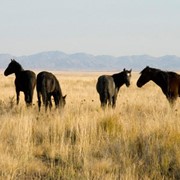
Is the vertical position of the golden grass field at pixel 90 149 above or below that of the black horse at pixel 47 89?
below

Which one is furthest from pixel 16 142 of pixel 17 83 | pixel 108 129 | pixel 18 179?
pixel 17 83

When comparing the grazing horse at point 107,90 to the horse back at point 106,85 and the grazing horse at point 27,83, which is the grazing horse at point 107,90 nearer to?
the horse back at point 106,85


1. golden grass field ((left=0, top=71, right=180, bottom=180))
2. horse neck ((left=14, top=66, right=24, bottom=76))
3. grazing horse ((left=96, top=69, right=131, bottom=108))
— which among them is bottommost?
golden grass field ((left=0, top=71, right=180, bottom=180))

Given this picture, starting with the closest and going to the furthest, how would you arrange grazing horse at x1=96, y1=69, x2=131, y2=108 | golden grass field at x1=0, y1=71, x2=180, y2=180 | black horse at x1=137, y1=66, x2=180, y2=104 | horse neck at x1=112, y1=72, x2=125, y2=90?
golden grass field at x1=0, y1=71, x2=180, y2=180, black horse at x1=137, y1=66, x2=180, y2=104, grazing horse at x1=96, y1=69, x2=131, y2=108, horse neck at x1=112, y1=72, x2=125, y2=90

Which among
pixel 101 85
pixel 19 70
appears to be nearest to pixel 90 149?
pixel 101 85

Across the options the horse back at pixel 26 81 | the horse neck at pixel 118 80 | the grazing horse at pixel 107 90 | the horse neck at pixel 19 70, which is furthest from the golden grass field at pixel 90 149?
the horse neck at pixel 118 80

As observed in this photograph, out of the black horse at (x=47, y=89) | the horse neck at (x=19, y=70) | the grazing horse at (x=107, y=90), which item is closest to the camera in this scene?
the black horse at (x=47, y=89)

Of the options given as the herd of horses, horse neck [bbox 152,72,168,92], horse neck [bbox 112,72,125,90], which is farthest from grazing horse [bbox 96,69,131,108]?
horse neck [bbox 152,72,168,92]

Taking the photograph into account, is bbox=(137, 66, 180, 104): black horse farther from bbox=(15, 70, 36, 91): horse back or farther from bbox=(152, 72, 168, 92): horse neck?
bbox=(15, 70, 36, 91): horse back

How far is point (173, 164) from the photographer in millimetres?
6934

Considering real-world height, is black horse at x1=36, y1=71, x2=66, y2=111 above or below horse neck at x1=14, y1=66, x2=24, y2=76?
below

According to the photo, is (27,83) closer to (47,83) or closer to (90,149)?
(47,83)

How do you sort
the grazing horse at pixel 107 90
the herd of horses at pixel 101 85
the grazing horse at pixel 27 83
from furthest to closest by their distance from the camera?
1. the grazing horse at pixel 27 83
2. the grazing horse at pixel 107 90
3. the herd of horses at pixel 101 85

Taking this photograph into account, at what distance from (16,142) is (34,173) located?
1458 mm
